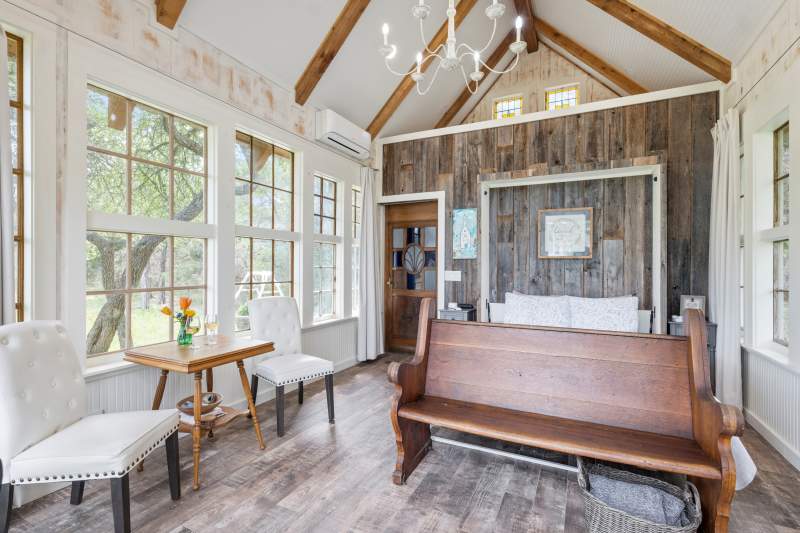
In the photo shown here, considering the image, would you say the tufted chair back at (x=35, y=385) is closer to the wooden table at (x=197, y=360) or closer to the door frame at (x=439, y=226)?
the wooden table at (x=197, y=360)

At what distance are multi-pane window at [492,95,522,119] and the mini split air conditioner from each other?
7.04 ft

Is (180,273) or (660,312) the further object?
(660,312)

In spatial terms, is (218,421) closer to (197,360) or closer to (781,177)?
(197,360)

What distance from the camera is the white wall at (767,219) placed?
7.95 ft

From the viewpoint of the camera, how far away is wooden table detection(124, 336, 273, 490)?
86.1 inches

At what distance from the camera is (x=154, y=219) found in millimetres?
2680

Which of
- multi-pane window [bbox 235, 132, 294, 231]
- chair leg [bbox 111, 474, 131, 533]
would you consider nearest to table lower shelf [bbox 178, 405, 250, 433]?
chair leg [bbox 111, 474, 131, 533]

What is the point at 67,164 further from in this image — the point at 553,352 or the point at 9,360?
the point at 553,352

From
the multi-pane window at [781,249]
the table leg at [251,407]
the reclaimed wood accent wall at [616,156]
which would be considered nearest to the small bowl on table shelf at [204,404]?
the table leg at [251,407]

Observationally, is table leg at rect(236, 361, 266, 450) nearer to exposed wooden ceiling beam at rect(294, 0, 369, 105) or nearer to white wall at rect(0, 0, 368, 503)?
white wall at rect(0, 0, 368, 503)

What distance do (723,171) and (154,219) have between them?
4458 millimetres

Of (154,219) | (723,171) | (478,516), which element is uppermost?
(723,171)

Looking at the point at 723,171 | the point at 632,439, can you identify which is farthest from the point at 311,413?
the point at 723,171

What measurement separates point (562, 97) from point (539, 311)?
3.40 m
